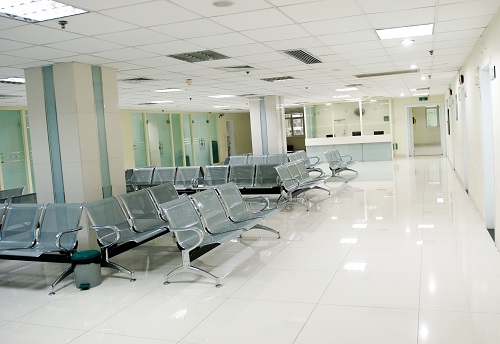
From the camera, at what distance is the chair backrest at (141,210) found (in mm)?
5948

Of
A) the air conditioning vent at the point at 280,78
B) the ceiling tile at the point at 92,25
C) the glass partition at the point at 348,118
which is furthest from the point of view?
the glass partition at the point at 348,118

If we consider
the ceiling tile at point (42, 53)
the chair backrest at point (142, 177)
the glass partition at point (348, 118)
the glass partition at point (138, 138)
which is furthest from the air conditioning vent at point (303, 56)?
the glass partition at point (348, 118)

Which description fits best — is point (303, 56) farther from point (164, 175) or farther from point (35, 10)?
point (164, 175)

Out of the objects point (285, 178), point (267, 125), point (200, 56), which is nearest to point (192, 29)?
point (200, 56)

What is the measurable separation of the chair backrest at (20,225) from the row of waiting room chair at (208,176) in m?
4.66

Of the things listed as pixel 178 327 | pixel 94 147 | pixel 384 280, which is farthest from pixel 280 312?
pixel 94 147

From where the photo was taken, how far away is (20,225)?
221 inches

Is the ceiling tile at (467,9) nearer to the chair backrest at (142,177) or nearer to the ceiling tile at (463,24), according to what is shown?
the ceiling tile at (463,24)

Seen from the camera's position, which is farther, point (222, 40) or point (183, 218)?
point (222, 40)

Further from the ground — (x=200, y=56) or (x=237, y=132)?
(x=200, y=56)

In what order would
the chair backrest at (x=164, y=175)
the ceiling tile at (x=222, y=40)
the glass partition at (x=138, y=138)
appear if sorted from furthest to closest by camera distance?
the glass partition at (x=138, y=138) → the chair backrest at (x=164, y=175) → the ceiling tile at (x=222, y=40)

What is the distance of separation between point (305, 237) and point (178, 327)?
10.5ft

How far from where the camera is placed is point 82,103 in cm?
634

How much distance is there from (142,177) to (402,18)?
761 cm
